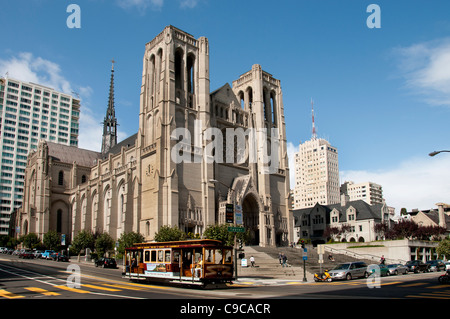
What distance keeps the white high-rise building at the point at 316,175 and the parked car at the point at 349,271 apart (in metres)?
148

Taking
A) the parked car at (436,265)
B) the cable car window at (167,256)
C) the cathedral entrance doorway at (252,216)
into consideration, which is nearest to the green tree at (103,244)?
the cathedral entrance doorway at (252,216)

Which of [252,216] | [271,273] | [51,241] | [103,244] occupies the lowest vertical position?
[271,273]

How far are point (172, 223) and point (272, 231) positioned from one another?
19.9 meters

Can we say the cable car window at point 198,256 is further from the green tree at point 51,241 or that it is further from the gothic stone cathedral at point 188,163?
the green tree at point 51,241

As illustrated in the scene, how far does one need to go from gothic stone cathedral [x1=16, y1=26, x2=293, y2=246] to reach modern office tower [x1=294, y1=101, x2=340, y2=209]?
360ft

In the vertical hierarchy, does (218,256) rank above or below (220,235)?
below

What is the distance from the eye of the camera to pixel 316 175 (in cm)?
18800

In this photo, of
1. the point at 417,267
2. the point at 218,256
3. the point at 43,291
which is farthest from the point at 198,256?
the point at 417,267

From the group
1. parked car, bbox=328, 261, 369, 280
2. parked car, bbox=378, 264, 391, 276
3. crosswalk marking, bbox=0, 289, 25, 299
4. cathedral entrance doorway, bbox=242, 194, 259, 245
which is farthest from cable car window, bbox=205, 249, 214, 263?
cathedral entrance doorway, bbox=242, 194, 259, 245

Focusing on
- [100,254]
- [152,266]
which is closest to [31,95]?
[100,254]

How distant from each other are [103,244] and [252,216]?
79.3 feet

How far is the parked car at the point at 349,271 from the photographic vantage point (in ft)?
110

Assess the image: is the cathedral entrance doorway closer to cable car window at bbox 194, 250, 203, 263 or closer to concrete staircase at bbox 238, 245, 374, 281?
concrete staircase at bbox 238, 245, 374, 281

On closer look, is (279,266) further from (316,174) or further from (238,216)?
(316,174)
